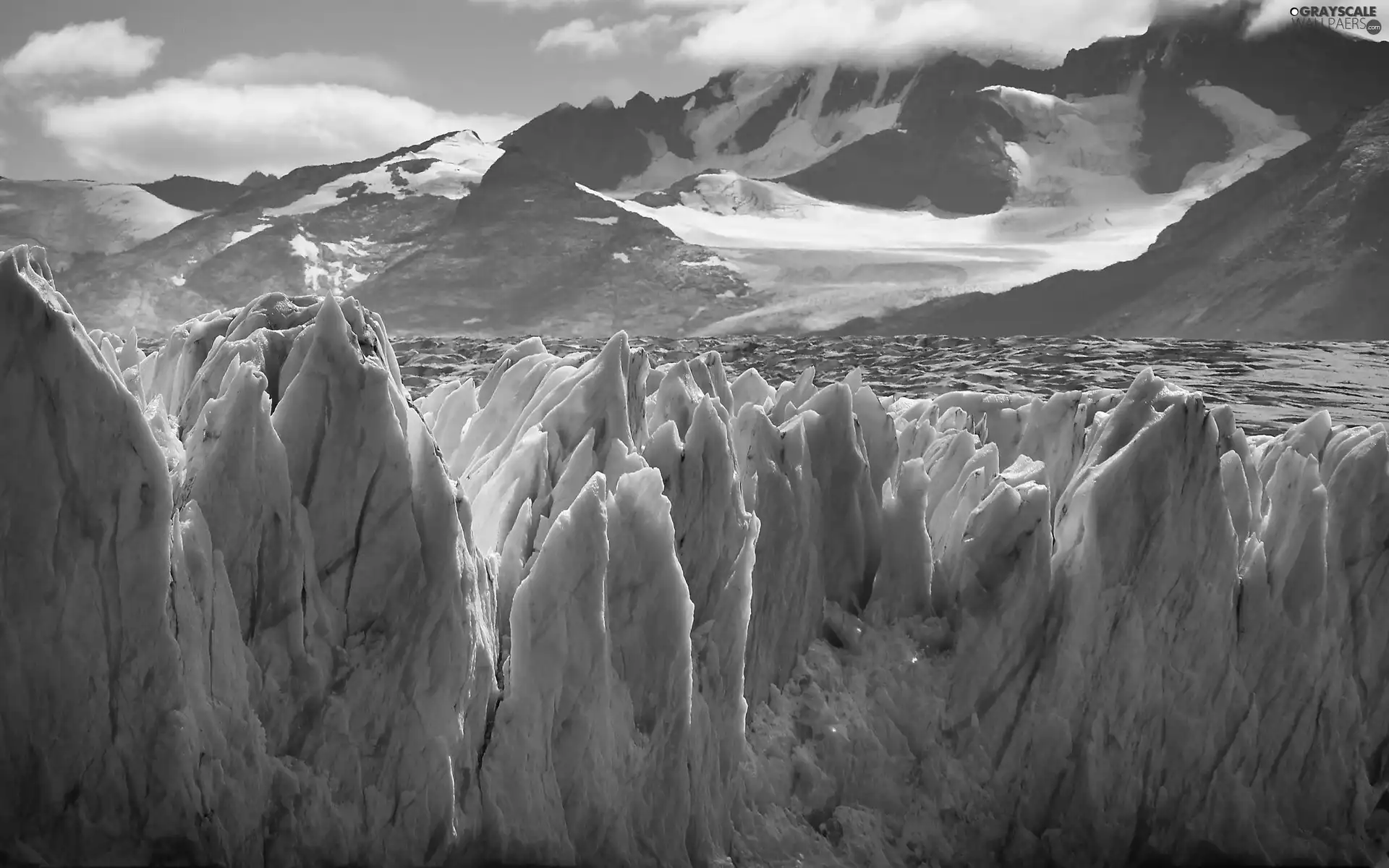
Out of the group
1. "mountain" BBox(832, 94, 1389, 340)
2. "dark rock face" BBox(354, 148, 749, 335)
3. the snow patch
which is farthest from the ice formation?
the snow patch

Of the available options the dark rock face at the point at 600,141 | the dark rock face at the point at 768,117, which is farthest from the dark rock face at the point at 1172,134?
the dark rock face at the point at 600,141

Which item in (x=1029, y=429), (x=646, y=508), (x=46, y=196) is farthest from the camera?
(x=46, y=196)

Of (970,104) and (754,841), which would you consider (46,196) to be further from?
(754,841)

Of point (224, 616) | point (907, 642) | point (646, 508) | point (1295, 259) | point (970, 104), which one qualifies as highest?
point (970, 104)

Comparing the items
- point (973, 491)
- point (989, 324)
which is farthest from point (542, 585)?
point (989, 324)

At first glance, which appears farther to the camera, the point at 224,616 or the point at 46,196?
the point at 46,196

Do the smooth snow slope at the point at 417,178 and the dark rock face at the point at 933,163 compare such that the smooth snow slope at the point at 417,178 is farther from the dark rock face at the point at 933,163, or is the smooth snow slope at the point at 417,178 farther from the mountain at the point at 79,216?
the dark rock face at the point at 933,163
